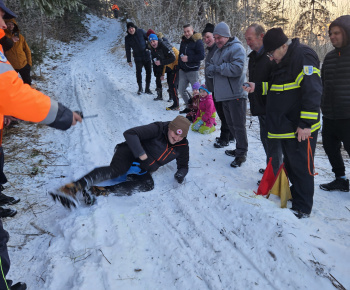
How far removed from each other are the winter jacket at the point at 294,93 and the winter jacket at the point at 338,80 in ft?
1.95

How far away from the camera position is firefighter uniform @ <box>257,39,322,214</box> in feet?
7.81

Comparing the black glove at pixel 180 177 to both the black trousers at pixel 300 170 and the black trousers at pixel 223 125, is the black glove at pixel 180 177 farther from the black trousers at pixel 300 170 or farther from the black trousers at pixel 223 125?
the black trousers at pixel 223 125

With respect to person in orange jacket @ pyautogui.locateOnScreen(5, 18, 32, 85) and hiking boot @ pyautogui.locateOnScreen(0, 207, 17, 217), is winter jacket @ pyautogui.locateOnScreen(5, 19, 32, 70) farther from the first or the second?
hiking boot @ pyautogui.locateOnScreen(0, 207, 17, 217)

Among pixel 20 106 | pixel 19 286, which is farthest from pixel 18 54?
pixel 19 286

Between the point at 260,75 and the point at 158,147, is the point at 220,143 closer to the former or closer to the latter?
the point at 158,147

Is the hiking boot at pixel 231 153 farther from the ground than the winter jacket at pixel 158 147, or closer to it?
closer to it

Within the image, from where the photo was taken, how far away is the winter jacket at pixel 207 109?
5457 millimetres

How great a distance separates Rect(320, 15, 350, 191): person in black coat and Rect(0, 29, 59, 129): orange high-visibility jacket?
3.08m

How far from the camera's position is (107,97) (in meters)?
8.28

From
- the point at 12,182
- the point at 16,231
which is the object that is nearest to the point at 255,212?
the point at 16,231

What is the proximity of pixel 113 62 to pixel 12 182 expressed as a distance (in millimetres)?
11392

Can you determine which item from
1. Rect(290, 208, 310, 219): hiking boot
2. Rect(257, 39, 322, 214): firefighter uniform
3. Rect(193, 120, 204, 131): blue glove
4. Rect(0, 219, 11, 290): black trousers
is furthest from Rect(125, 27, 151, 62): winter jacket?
Rect(0, 219, 11, 290): black trousers

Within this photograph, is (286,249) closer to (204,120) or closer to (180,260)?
(180,260)

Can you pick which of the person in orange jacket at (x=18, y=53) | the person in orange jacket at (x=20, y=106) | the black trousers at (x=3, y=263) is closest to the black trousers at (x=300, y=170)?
the person in orange jacket at (x=20, y=106)
